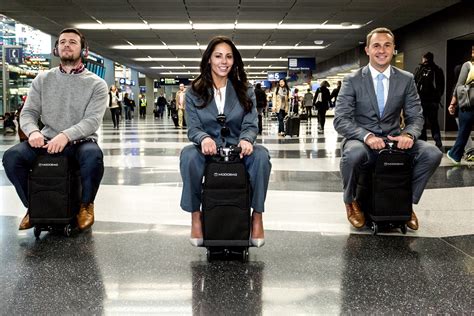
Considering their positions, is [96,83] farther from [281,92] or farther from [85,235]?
[281,92]

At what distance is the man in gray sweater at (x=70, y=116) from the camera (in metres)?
3.87

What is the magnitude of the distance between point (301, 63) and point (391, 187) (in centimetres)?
2633

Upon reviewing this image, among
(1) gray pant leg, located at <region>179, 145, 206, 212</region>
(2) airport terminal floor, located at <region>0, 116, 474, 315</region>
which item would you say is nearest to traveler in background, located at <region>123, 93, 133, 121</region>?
(2) airport terminal floor, located at <region>0, 116, 474, 315</region>

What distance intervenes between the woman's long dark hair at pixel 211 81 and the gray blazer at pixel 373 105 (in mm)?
905

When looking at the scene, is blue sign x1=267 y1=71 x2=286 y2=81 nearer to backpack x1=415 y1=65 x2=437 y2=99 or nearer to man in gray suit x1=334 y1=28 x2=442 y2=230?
backpack x1=415 y1=65 x2=437 y2=99

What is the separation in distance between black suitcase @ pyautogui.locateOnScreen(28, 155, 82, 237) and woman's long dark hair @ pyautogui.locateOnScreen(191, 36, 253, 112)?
102cm

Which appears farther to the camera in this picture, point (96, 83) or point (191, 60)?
point (191, 60)

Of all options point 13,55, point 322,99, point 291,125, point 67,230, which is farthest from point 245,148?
point 13,55

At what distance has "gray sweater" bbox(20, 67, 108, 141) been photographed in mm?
4059

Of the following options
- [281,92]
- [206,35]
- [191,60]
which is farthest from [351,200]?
[191,60]

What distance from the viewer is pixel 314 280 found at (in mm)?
2852

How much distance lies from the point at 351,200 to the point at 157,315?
2.00 metres

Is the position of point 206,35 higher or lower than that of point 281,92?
higher

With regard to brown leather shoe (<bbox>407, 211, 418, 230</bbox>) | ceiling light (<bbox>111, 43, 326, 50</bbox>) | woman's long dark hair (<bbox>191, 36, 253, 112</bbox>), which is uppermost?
ceiling light (<bbox>111, 43, 326, 50</bbox>)
